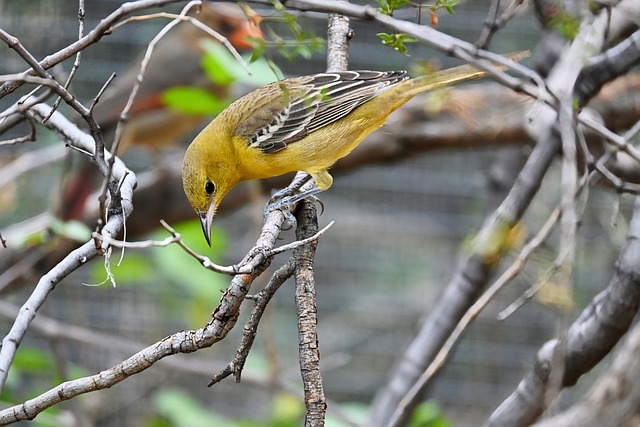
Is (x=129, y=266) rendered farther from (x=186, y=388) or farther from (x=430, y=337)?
(x=186, y=388)

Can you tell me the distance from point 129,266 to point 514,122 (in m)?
1.73

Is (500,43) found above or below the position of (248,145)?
above

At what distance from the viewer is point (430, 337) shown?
2.88 m

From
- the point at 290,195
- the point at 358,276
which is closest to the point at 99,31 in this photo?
the point at 290,195

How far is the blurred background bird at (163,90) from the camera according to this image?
453 centimetres

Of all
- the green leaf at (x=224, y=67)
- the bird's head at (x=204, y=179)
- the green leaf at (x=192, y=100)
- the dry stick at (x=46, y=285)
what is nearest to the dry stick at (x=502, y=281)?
the bird's head at (x=204, y=179)

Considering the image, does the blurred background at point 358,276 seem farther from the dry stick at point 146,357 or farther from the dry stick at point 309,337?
the dry stick at point 146,357

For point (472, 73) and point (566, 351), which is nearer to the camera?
point (566, 351)

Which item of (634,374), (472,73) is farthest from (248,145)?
(634,374)

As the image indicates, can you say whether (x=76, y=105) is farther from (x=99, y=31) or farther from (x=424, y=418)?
(x=424, y=418)

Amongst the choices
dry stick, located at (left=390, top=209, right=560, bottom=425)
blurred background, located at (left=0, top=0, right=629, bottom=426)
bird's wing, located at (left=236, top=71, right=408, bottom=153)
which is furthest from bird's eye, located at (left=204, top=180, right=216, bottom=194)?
blurred background, located at (left=0, top=0, right=629, bottom=426)

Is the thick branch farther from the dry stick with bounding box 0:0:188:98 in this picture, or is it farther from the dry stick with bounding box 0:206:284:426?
the dry stick with bounding box 0:0:188:98

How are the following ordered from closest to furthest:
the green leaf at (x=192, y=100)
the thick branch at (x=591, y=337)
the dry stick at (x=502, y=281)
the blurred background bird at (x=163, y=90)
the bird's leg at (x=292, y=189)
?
1. the thick branch at (x=591, y=337)
2. the dry stick at (x=502, y=281)
3. the bird's leg at (x=292, y=189)
4. the green leaf at (x=192, y=100)
5. the blurred background bird at (x=163, y=90)

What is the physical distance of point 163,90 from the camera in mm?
4973
